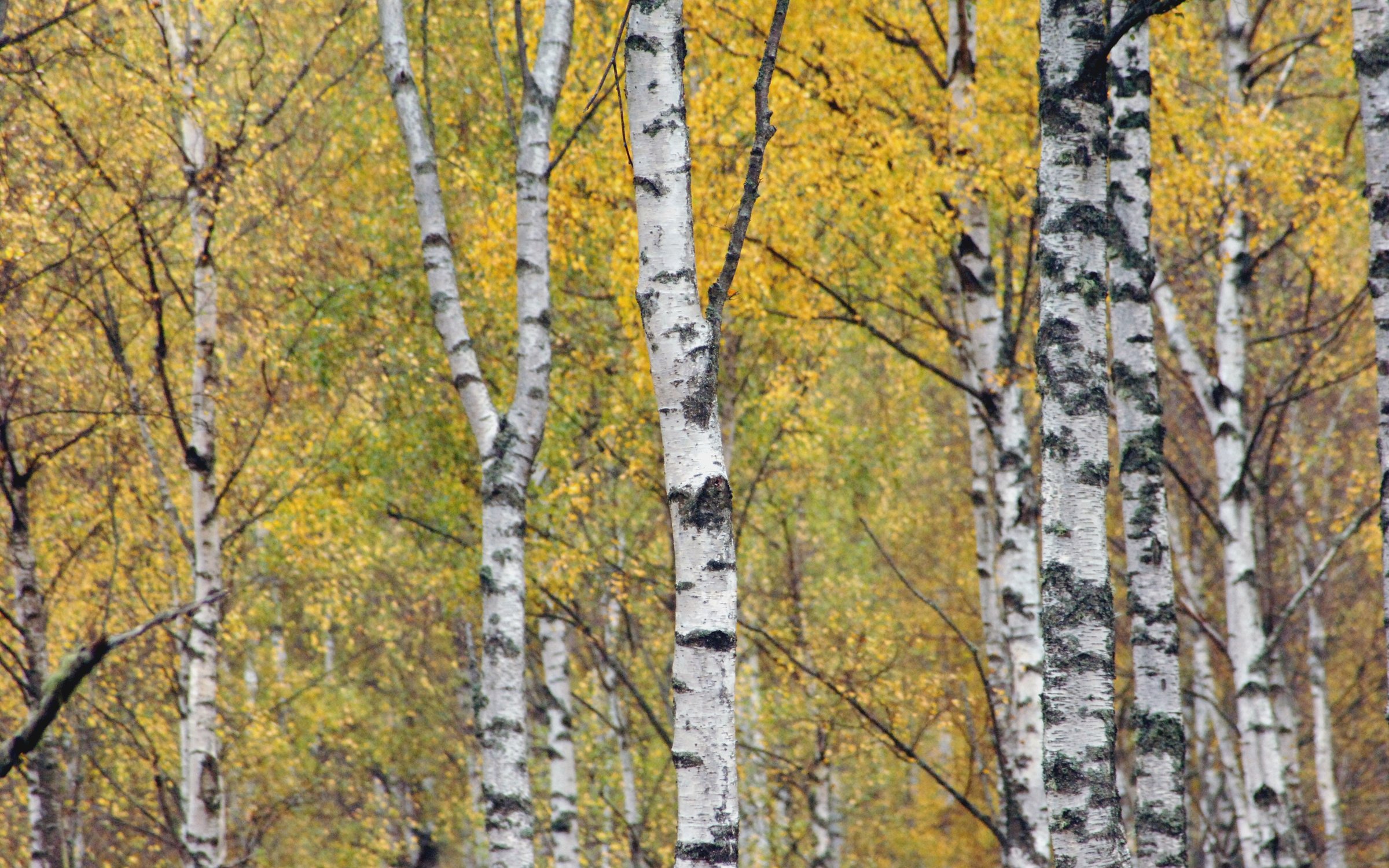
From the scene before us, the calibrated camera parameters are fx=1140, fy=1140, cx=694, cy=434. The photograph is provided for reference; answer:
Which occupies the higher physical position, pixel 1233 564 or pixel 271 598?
pixel 271 598

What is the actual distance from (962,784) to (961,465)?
5.82 meters

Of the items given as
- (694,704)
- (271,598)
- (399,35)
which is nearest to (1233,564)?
(694,704)

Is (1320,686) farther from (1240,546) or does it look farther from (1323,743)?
(1240,546)

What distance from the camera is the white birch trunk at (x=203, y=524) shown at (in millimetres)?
8086

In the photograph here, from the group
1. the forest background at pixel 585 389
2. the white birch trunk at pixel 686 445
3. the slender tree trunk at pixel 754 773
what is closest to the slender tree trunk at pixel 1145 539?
the forest background at pixel 585 389

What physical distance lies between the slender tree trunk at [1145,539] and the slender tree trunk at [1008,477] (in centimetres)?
126

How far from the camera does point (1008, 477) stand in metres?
7.40

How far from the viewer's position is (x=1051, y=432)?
416 cm

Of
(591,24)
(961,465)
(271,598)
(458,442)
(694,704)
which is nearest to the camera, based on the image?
(694,704)

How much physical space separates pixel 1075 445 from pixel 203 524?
6.57 metres

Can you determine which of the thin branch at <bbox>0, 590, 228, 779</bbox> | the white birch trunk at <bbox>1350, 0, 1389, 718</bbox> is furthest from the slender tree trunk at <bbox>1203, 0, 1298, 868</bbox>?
the thin branch at <bbox>0, 590, 228, 779</bbox>

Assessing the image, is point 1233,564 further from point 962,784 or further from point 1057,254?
point 962,784

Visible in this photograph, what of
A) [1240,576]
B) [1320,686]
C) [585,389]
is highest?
[585,389]

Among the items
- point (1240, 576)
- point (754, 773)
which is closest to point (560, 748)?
point (754, 773)
